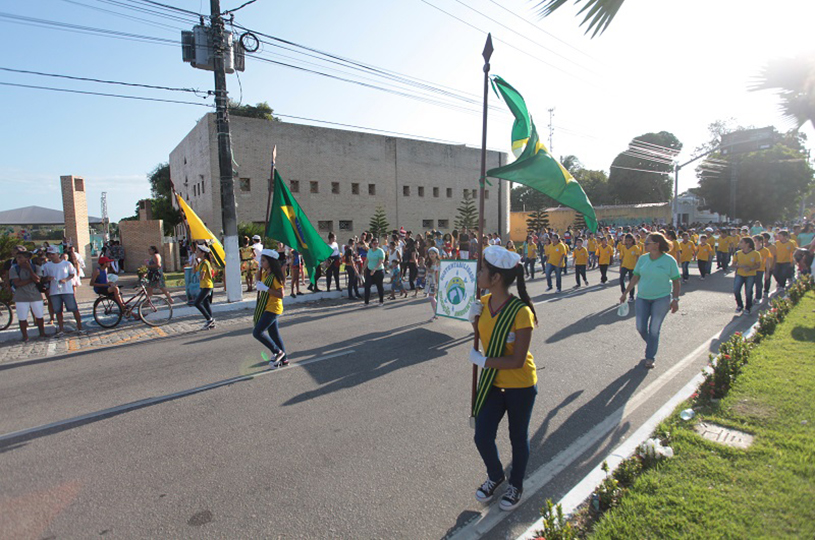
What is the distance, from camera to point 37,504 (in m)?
3.43

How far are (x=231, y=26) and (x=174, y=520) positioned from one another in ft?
42.9

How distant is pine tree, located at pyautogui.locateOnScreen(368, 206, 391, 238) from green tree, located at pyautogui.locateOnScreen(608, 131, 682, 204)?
44.1 metres

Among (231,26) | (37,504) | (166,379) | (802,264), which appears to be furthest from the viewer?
(231,26)

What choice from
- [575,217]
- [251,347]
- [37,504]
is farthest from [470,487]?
[575,217]

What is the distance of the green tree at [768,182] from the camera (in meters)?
44.2

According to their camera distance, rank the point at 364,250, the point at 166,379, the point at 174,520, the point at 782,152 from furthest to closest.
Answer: the point at 782,152, the point at 364,250, the point at 166,379, the point at 174,520

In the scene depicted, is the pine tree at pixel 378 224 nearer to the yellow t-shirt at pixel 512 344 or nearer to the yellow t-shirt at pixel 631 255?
the yellow t-shirt at pixel 631 255

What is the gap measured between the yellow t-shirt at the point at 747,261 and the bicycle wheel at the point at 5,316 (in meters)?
15.9

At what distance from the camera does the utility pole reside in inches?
480

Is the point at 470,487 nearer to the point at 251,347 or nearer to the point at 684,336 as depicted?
the point at 251,347

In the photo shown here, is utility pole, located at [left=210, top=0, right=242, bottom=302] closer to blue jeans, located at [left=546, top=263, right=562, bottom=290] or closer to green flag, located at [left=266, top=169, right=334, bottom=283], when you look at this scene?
green flag, located at [left=266, top=169, right=334, bottom=283]

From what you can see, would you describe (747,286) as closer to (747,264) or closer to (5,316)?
(747,264)

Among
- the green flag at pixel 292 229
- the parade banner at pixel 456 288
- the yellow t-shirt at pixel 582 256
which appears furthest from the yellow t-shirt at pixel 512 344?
the yellow t-shirt at pixel 582 256

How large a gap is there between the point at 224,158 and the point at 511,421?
11530mm
